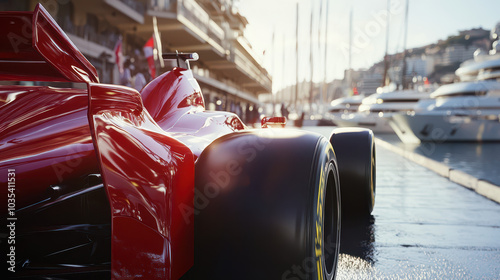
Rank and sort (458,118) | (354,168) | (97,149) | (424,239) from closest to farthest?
(97,149)
(354,168)
(424,239)
(458,118)

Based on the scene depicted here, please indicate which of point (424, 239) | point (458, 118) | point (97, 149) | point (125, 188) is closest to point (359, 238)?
point (424, 239)

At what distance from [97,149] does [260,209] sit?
1.88ft

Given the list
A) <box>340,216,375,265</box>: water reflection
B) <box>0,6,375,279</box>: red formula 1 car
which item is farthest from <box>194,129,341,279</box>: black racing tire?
<box>340,216,375,265</box>: water reflection

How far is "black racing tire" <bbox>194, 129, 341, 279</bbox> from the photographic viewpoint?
→ 1.56 metres

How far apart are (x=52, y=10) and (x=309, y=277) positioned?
59.5 ft

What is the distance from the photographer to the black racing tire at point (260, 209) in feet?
5.13

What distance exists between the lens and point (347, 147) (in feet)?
11.2

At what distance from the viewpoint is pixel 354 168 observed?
3.32m

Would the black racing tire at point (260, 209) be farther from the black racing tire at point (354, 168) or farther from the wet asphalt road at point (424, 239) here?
the black racing tire at point (354, 168)

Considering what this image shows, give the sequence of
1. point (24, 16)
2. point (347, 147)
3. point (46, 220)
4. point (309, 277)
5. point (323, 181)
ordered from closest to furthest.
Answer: point (24, 16)
point (46, 220)
point (309, 277)
point (323, 181)
point (347, 147)

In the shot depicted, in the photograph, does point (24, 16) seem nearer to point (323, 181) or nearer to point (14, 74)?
point (14, 74)

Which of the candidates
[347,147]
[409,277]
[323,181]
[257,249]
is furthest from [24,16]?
[347,147]

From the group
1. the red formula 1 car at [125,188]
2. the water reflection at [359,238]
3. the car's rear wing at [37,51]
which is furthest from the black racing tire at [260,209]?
the water reflection at [359,238]

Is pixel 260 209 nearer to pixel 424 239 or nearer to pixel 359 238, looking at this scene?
pixel 359 238
